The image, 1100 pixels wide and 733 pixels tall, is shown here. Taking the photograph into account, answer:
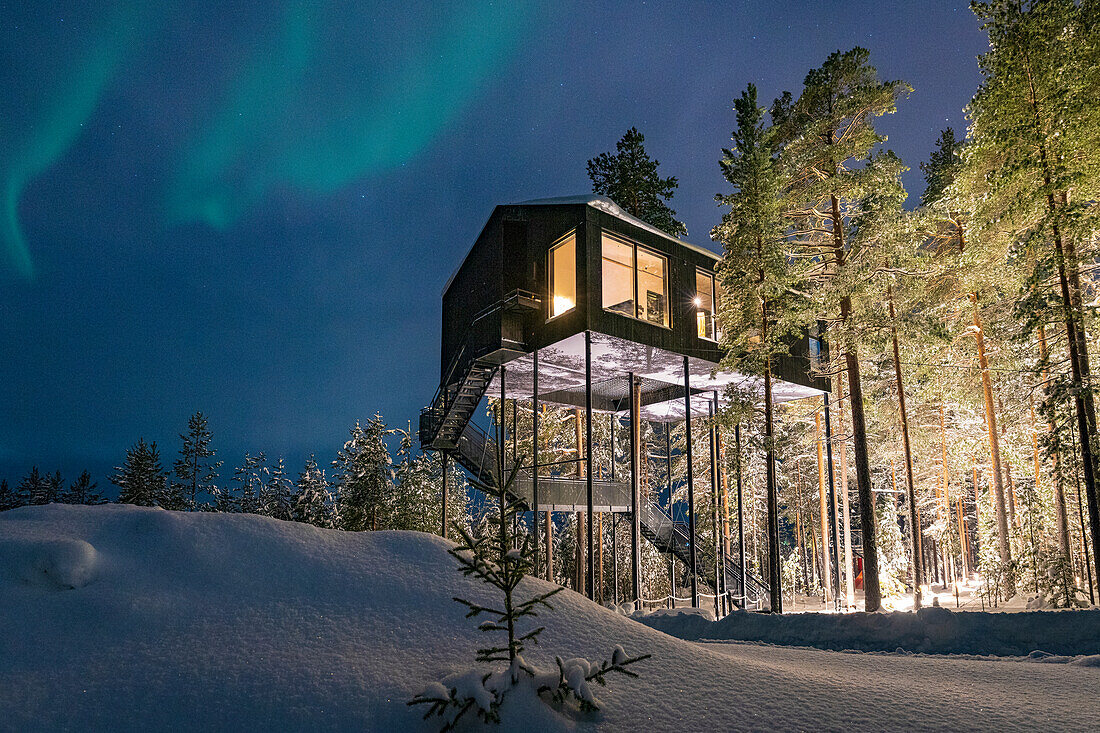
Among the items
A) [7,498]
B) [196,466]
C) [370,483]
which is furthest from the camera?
[7,498]

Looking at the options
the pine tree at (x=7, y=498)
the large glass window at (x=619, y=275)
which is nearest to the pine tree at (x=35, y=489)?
the pine tree at (x=7, y=498)

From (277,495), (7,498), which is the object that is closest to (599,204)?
(277,495)

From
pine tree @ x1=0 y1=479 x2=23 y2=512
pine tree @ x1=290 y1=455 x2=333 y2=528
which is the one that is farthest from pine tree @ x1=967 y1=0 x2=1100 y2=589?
pine tree @ x1=0 y1=479 x2=23 y2=512

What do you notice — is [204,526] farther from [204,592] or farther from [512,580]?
[512,580]

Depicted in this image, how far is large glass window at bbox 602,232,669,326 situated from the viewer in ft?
59.0

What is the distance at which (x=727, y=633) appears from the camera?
35.9 ft

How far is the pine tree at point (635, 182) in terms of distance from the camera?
34562 mm

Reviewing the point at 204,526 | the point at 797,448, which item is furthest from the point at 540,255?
the point at 797,448

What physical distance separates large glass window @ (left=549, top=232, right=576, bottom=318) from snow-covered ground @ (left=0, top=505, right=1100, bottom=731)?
12538 mm

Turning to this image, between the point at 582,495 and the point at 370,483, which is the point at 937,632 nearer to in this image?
the point at 582,495

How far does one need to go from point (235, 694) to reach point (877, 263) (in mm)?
16644

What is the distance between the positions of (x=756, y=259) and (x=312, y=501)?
40.1 metres

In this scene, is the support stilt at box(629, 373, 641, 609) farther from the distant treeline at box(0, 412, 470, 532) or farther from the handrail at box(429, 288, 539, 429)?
the distant treeline at box(0, 412, 470, 532)

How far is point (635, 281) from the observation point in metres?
18.0
